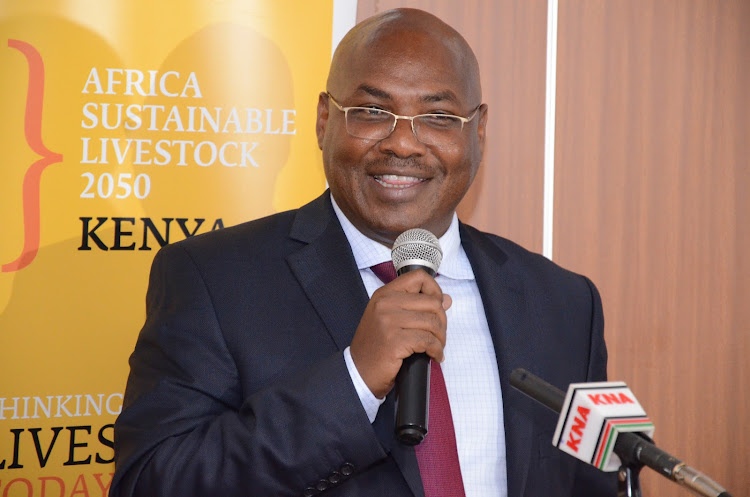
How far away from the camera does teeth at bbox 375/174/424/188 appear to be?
2041mm

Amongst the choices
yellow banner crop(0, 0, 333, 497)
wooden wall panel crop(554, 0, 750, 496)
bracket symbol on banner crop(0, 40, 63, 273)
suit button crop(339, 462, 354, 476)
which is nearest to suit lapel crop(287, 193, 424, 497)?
suit button crop(339, 462, 354, 476)

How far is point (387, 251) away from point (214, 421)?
0.62 meters

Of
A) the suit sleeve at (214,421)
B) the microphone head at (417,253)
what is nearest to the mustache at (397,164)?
the microphone head at (417,253)

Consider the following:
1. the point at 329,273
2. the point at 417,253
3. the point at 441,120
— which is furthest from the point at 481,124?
the point at 417,253

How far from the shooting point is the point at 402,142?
6.56 feet

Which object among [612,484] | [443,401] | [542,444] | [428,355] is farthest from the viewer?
[612,484]

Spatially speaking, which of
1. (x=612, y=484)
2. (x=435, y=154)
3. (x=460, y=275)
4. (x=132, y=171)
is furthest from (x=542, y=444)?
(x=132, y=171)

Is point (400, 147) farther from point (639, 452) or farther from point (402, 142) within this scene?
point (639, 452)

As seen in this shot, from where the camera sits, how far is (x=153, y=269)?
2.00m

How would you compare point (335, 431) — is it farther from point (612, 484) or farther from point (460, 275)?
point (612, 484)

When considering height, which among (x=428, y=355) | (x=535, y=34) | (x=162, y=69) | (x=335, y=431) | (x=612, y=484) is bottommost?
(x=612, y=484)

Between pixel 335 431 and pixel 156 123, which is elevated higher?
pixel 156 123

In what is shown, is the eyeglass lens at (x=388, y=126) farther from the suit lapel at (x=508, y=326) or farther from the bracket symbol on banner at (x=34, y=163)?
the bracket symbol on banner at (x=34, y=163)

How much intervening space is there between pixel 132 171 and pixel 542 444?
65.9 inches
